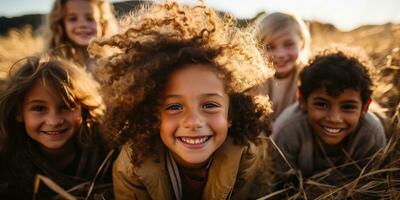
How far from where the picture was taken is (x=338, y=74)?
112 inches

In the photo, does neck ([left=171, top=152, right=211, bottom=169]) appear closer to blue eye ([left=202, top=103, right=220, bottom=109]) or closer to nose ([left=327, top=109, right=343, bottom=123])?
blue eye ([left=202, top=103, right=220, bottom=109])

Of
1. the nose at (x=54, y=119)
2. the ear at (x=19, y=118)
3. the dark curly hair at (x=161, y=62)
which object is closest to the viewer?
the dark curly hair at (x=161, y=62)

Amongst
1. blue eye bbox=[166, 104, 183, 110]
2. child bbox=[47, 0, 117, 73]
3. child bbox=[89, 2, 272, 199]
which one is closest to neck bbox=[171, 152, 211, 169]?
child bbox=[89, 2, 272, 199]

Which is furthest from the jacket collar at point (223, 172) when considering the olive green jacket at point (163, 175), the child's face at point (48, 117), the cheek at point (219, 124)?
the child's face at point (48, 117)

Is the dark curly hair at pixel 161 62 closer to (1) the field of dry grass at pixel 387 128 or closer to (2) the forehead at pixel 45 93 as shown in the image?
(2) the forehead at pixel 45 93

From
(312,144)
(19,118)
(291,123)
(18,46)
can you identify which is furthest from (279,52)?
(18,46)

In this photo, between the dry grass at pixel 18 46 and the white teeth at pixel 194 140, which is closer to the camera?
the white teeth at pixel 194 140

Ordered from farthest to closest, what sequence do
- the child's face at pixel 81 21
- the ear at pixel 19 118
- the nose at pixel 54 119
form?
the child's face at pixel 81 21, the ear at pixel 19 118, the nose at pixel 54 119

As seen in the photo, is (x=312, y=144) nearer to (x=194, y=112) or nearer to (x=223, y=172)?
(x=223, y=172)

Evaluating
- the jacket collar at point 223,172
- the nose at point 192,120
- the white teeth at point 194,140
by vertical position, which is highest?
the nose at point 192,120

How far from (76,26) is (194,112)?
9.43 ft

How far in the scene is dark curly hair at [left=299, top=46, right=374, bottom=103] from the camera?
9.36 feet

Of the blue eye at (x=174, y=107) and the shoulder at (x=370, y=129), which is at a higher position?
the blue eye at (x=174, y=107)

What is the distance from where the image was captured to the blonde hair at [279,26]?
4.04m
